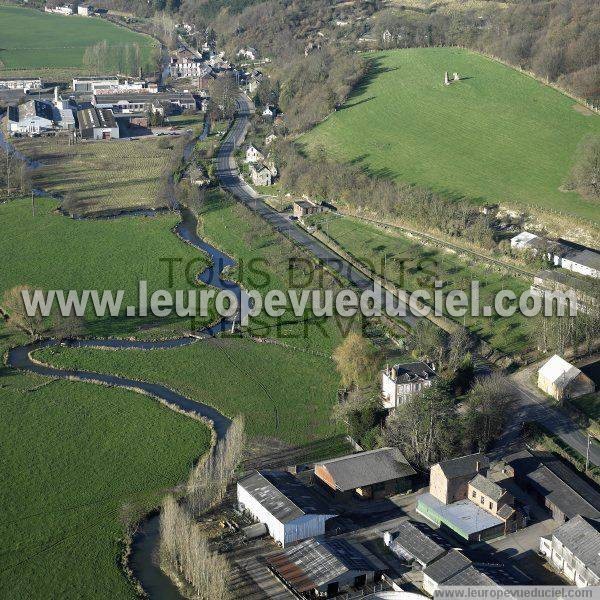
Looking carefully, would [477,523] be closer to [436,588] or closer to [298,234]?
[436,588]

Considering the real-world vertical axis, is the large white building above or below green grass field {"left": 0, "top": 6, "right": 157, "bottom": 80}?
below

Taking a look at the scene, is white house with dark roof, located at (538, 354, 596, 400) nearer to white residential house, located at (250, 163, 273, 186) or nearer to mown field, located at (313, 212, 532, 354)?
mown field, located at (313, 212, 532, 354)

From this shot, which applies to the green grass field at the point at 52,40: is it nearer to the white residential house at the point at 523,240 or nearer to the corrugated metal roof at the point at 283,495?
the white residential house at the point at 523,240

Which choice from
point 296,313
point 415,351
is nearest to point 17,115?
point 296,313

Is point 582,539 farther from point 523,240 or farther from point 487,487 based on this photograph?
point 523,240

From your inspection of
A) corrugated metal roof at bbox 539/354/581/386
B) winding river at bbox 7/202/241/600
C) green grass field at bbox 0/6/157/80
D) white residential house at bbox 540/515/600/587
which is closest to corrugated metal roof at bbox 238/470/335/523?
winding river at bbox 7/202/241/600

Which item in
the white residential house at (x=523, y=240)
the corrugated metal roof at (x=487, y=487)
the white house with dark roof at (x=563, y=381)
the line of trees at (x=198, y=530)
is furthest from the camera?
the white residential house at (x=523, y=240)

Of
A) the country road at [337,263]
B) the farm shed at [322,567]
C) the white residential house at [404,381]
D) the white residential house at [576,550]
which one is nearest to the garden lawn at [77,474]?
the farm shed at [322,567]

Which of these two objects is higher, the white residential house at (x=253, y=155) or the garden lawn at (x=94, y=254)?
the white residential house at (x=253, y=155)

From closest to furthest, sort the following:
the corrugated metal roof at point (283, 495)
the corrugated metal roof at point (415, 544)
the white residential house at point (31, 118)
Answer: the corrugated metal roof at point (415, 544) → the corrugated metal roof at point (283, 495) → the white residential house at point (31, 118)
